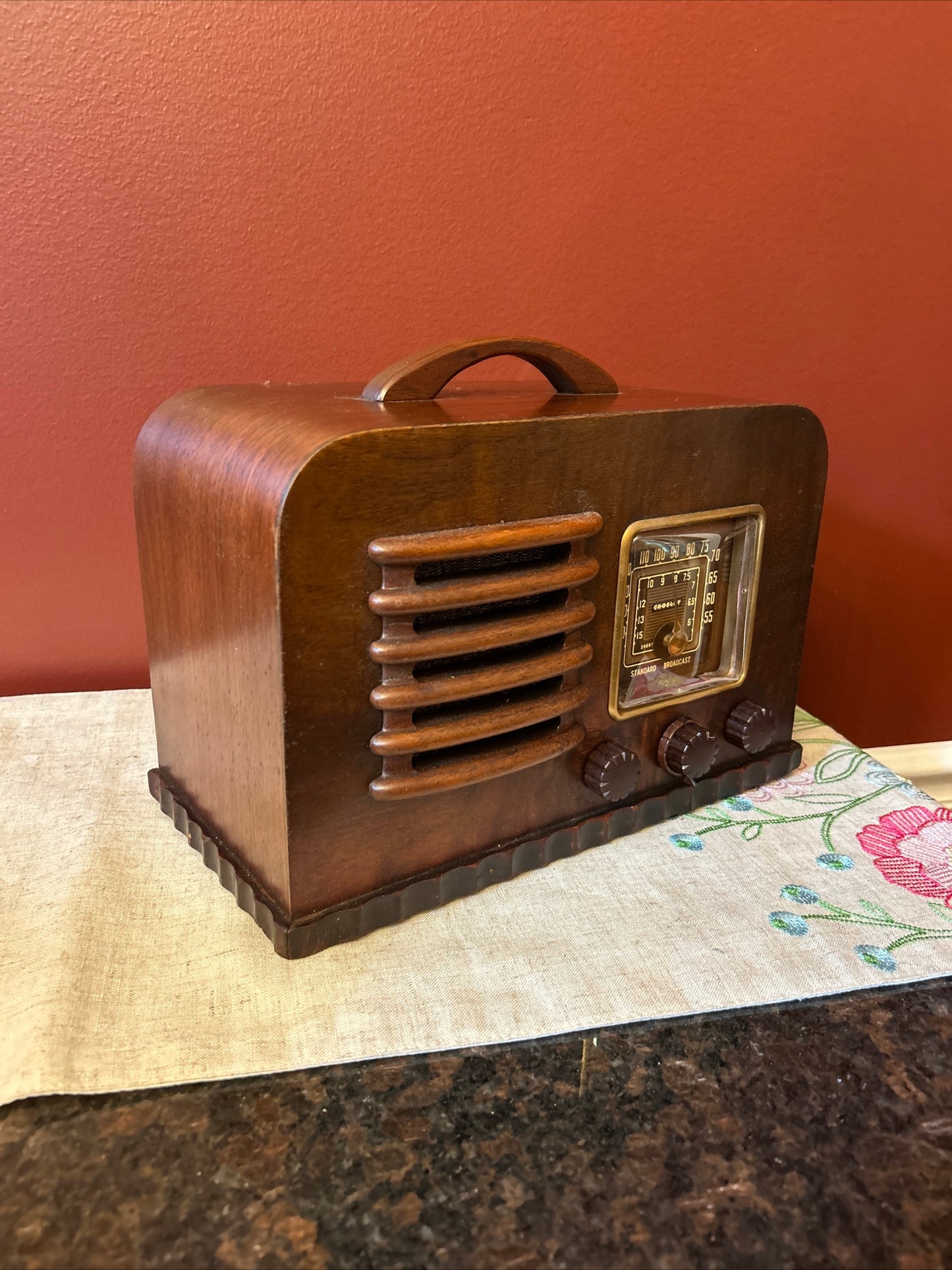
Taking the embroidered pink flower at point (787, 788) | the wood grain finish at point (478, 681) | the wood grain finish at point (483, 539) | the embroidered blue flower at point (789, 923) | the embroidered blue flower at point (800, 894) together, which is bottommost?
the embroidered pink flower at point (787, 788)

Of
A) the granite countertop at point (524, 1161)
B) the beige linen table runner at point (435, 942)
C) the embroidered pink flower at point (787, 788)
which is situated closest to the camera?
the granite countertop at point (524, 1161)

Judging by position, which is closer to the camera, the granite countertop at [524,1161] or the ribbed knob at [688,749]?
the granite countertop at [524,1161]

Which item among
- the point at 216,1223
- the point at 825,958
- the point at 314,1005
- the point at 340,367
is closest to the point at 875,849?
the point at 825,958

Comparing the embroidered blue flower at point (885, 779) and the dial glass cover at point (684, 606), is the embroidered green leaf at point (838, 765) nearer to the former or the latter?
the embroidered blue flower at point (885, 779)

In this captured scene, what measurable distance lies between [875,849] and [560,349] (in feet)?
1.79

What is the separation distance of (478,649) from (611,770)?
0.20 metres

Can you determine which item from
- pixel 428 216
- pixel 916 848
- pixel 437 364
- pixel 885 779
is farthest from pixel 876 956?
pixel 428 216

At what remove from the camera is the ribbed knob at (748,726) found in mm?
934

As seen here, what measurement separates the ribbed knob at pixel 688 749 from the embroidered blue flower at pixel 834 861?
13cm

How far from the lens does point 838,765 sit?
40.8 inches

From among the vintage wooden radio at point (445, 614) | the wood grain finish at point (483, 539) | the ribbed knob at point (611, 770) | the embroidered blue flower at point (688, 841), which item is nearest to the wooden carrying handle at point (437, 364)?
the vintage wooden radio at point (445, 614)

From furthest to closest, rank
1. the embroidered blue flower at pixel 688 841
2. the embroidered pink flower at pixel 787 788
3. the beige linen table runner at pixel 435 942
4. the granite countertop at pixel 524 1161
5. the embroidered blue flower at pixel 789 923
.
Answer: the embroidered pink flower at pixel 787 788
the embroidered blue flower at pixel 688 841
the embroidered blue flower at pixel 789 923
the beige linen table runner at pixel 435 942
the granite countertop at pixel 524 1161

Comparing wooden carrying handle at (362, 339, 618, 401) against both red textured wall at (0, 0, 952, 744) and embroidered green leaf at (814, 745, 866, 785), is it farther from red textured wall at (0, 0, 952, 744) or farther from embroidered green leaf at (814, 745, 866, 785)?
embroidered green leaf at (814, 745, 866, 785)

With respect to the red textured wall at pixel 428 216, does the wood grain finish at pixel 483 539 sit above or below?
below
